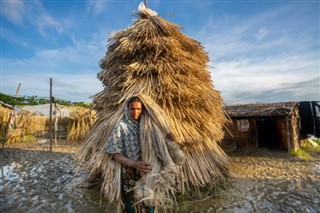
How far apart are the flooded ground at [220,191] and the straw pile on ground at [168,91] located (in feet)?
1.77

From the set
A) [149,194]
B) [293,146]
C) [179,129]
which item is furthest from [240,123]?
[149,194]

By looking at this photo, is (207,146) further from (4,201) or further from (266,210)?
(4,201)

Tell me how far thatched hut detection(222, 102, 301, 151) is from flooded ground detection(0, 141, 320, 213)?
1924 millimetres

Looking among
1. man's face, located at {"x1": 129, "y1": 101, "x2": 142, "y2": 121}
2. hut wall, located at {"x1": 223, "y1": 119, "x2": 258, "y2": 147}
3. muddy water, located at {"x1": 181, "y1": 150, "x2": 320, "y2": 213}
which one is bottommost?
muddy water, located at {"x1": 181, "y1": 150, "x2": 320, "y2": 213}

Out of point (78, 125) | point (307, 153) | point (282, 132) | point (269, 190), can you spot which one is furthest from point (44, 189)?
point (282, 132)

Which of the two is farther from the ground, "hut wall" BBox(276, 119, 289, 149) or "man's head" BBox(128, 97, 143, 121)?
"man's head" BBox(128, 97, 143, 121)

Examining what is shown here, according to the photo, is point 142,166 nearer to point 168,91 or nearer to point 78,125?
point 168,91

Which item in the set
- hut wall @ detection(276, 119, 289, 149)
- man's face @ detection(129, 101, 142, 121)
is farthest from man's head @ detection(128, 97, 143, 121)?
hut wall @ detection(276, 119, 289, 149)

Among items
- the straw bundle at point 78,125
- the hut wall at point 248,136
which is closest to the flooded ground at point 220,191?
the hut wall at point 248,136

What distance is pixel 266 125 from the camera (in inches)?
468

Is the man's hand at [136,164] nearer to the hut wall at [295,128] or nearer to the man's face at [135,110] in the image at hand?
the man's face at [135,110]

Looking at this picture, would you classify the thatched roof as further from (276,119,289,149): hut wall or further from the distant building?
(276,119,289,149): hut wall

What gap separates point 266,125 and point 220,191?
9398 millimetres

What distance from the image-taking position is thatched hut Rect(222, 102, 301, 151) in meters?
8.35
